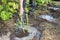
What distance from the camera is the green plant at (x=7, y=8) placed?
4.48 m

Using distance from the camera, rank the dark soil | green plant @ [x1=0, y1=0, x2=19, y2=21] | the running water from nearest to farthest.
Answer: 1. the dark soil
2. green plant @ [x1=0, y1=0, x2=19, y2=21]
3. the running water

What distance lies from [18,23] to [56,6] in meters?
2.08

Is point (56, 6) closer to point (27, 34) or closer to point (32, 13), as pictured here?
point (32, 13)

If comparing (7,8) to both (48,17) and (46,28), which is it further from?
(48,17)

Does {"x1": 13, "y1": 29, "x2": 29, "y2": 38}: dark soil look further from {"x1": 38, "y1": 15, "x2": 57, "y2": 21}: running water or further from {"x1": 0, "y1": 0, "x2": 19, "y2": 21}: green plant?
{"x1": 38, "y1": 15, "x2": 57, "y2": 21}: running water

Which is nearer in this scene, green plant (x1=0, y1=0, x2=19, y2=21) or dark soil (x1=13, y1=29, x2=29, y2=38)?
dark soil (x1=13, y1=29, x2=29, y2=38)

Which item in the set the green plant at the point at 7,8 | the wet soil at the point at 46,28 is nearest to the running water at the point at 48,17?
the wet soil at the point at 46,28

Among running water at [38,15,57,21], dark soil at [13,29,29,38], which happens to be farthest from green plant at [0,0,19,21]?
running water at [38,15,57,21]

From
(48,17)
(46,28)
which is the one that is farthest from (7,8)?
(48,17)

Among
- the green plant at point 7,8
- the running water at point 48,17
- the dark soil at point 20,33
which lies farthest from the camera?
the running water at point 48,17

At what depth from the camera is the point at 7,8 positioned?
15.3 feet

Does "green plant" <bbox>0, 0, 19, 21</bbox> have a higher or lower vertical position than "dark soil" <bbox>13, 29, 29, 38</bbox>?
higher

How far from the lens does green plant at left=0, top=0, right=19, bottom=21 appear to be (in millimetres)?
4484

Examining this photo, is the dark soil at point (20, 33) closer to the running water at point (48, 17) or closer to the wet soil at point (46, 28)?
the wet soil at point (46, 28)
